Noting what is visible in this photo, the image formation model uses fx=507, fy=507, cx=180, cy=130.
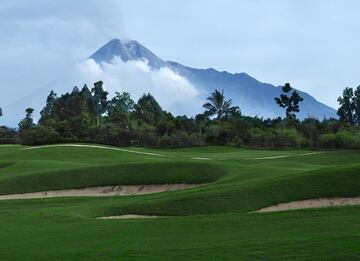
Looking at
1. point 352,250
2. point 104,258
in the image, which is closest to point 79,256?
point 104,258

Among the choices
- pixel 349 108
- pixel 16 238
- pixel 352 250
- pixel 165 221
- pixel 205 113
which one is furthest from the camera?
pixel 205 113

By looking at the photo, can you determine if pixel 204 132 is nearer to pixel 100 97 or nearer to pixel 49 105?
pixel 100 97

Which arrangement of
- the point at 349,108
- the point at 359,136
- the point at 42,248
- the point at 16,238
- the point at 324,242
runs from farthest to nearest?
the point at 349,108, the point at 359,136, the point at 16,238, the point at 42,248, the point at 324,242

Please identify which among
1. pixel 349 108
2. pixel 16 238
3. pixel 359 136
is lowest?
pixel 16 238

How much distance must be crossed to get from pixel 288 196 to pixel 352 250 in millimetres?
13104

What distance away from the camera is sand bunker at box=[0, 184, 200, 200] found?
3534 centimetres

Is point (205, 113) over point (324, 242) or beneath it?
over

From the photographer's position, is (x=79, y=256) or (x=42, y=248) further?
(x=42, y=248)

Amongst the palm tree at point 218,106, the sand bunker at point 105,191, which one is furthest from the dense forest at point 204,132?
the sand bunker at point 105,191

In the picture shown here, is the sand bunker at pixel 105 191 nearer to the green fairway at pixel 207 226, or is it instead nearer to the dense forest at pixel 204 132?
the green fairway at pixel 207 226

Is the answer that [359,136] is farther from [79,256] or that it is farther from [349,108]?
[79,256]

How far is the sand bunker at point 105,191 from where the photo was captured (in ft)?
116

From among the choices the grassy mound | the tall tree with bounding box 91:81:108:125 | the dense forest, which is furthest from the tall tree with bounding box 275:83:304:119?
the grassy mound

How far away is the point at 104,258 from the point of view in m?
12.7
